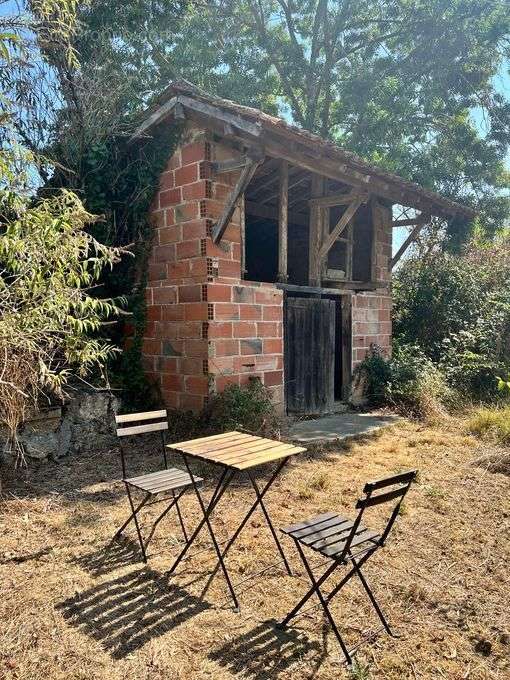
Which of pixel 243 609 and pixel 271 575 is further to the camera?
pixel 271 575

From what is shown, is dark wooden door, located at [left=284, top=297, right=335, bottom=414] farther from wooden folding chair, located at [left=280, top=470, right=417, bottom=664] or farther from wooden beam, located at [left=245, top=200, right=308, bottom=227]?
wooden folding chair, located at [left=280, top=470, right=417, bottom=664]

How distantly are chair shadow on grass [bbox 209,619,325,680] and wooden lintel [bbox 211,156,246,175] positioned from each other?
5.20 m

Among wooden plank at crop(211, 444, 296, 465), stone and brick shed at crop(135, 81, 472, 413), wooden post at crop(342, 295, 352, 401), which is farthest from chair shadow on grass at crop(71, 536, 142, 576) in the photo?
wooden post at crop(342, 295, 352, 401)

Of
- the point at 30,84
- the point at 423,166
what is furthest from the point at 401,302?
the point at 30,84

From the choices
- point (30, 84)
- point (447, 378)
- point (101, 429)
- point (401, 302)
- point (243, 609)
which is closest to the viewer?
point (243, 609)

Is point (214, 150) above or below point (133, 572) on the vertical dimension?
above

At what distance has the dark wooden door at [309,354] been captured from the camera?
26.4ft

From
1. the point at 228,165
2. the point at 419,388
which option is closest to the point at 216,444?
the point at 228,165

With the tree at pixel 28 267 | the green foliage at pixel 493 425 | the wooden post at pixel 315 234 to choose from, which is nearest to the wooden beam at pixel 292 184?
the wooden post at pixel 315 234

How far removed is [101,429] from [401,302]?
7686mm

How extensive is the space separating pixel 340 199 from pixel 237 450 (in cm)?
599

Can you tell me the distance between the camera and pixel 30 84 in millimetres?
7020

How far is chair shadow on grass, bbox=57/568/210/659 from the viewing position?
2500mm

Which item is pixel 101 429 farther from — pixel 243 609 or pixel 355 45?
pixel 355 45
